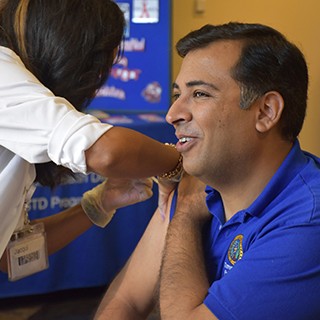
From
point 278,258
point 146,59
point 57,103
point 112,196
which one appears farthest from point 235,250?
point 146,59

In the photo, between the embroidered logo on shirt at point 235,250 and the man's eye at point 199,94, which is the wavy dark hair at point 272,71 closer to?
the man's eye at point 199,94

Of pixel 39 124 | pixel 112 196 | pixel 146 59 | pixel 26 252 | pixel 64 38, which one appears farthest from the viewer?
pixel 146 59

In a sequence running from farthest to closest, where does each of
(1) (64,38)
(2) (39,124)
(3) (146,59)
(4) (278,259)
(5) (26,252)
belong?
1. (3) (146,59)
2. (5) (26,252)
3. (1) (64,38)
4. (2) (39,124)
5. (4) (278,259)

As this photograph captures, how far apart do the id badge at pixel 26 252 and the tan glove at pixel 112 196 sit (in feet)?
0.59

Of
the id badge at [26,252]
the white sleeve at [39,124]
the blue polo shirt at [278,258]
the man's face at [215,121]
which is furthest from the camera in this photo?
the id badge at [26,252]

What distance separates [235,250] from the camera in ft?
4.00

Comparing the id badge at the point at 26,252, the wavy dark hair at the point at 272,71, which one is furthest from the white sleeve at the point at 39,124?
the id badge at the point at 26,252

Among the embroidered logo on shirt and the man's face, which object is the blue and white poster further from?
the embroidered logo on shirt

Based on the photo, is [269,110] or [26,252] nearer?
[269,110]

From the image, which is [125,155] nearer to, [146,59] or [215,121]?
[215,121]

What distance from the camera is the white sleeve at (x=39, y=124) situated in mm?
1153

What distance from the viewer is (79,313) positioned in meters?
2.88

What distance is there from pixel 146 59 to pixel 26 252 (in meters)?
1.95

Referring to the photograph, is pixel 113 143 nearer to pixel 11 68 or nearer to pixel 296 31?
pixel 11 68
